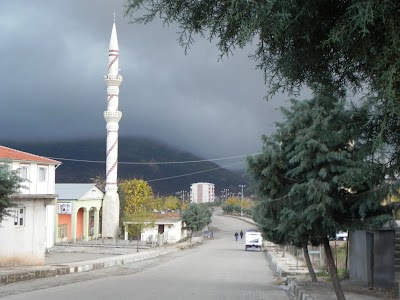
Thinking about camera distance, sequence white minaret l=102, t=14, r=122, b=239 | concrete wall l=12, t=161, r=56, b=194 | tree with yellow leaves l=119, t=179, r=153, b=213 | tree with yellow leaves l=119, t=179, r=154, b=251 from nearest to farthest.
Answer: concrete wall l=12, t=161, r=56, b=194, white minaret l=102, t=14, r=122, b=239, tree with yellow leaves l=119, t=179, r=154, b=251, tree with yellow leaves l=119, t=179, r=153, b=213

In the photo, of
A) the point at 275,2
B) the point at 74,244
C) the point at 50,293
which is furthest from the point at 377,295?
the point at 74,244

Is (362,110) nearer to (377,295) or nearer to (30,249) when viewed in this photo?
(377,295)

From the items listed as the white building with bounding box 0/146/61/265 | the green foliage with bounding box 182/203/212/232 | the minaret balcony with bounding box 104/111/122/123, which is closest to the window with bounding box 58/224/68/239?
the minaret balcony with bounding box 104/111/122/123

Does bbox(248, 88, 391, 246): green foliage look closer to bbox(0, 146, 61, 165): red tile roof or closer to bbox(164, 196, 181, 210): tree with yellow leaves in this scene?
bbox(0, 146, 61, 165): red tile roof

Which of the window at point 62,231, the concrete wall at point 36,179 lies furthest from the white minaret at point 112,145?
the concrete wall at point 36,179

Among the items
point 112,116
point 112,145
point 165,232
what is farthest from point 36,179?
point 165,232

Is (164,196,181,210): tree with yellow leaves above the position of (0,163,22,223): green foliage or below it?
below

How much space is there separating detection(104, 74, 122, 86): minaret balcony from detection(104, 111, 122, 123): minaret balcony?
3812mm

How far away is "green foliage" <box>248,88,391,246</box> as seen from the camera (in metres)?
10.8

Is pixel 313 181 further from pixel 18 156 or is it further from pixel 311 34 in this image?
pixel 18 156

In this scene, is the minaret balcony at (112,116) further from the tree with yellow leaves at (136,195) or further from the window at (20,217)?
the window at (20,217)

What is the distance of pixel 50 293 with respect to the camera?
16.0m

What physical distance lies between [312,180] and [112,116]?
61531 millimetres

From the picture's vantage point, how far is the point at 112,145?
71000mm
